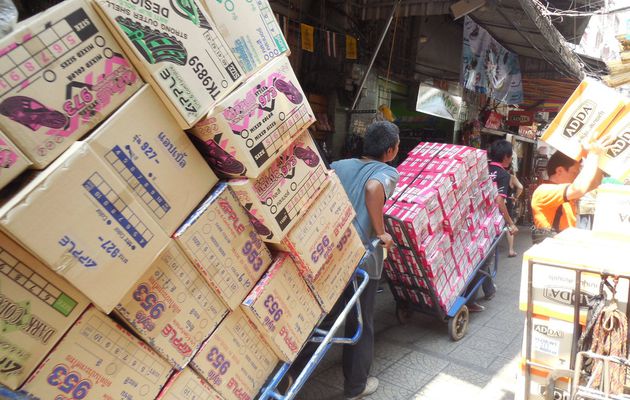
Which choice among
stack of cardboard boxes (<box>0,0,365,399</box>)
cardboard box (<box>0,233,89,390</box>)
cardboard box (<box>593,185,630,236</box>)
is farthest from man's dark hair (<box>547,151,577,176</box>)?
cardboard box (<box>0,233,89,390</box>)

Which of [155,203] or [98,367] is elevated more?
[155,203]

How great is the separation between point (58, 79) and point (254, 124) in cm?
68

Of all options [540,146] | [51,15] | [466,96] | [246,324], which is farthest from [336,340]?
[540,146]

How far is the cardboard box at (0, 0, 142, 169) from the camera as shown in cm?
113

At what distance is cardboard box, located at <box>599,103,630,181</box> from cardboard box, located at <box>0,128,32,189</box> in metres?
2.56

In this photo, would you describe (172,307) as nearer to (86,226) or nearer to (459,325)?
(86,226)

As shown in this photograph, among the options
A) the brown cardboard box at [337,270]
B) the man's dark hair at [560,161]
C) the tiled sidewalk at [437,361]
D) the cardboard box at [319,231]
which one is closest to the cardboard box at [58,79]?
the cardboard box at [319,231]

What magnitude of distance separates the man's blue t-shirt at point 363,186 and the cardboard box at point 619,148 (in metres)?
1.22

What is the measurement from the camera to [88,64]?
1282 mm

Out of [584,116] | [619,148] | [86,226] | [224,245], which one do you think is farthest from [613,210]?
[86,226]

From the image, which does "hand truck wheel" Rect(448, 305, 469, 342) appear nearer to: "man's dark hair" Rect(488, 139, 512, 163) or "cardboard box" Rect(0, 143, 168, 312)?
"man's dark hair" Rect(488, 139, 512, 163)

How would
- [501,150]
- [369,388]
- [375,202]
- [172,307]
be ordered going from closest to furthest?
[172,307], [375,202], [369,388], [501,150]

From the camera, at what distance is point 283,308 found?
1896 mm

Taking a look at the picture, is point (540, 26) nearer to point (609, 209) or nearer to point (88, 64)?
point (609, 209)
